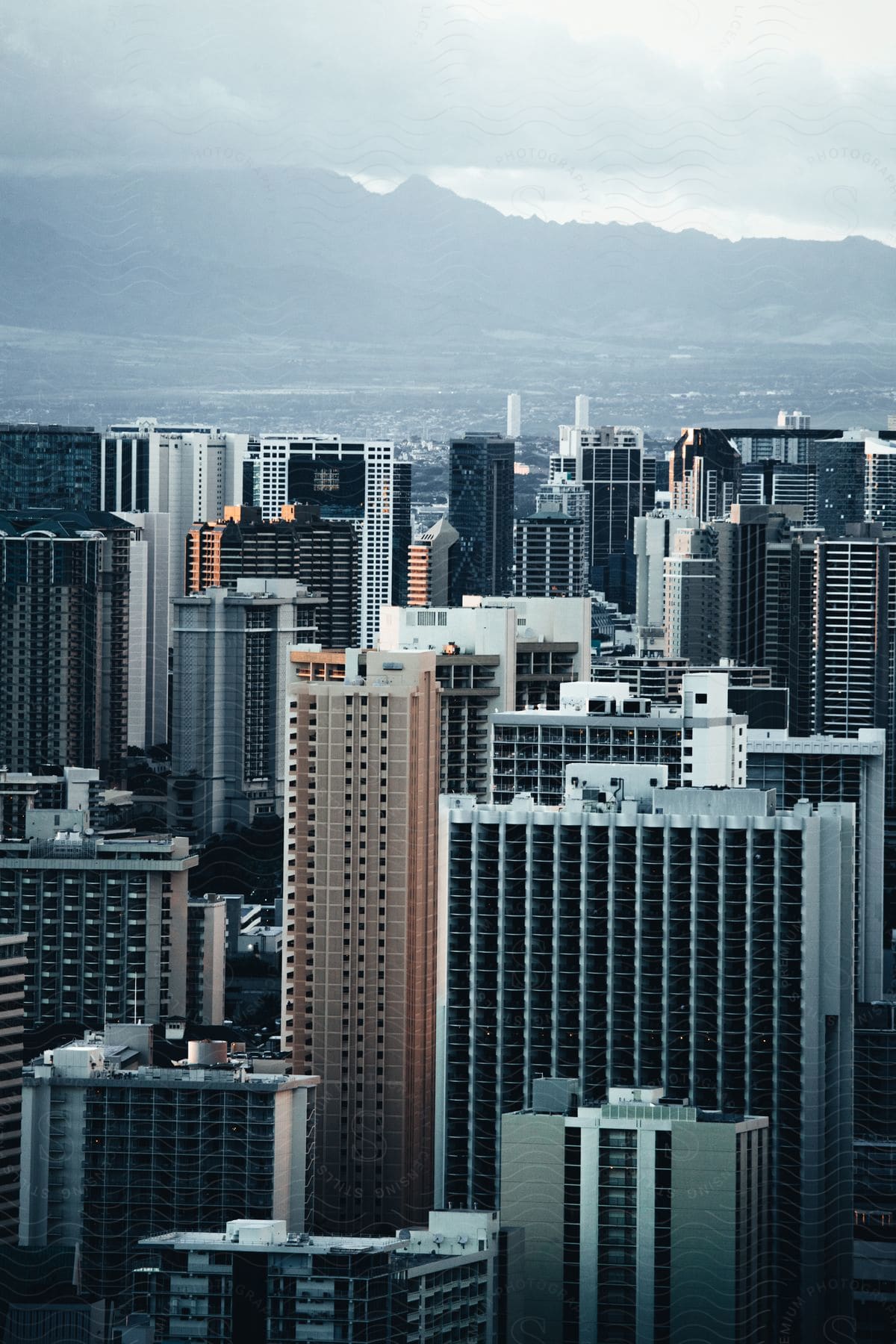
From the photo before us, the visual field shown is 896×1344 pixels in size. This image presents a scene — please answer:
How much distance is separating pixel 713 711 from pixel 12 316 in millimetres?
3212

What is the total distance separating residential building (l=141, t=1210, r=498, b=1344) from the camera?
6562 millimetres

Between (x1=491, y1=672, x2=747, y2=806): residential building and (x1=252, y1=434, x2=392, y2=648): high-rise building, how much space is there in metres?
11.3

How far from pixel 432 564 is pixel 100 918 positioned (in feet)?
35.0

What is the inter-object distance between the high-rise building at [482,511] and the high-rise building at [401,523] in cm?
36

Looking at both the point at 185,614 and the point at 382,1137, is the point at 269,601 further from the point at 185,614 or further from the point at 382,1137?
the point at 382,1137

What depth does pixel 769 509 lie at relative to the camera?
21.9 meters

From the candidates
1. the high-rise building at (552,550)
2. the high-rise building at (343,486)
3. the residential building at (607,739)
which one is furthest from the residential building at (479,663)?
the high-rise building at (552,550)

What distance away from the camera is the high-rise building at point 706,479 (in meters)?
24.1

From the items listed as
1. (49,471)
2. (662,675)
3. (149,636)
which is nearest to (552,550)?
(49,471)

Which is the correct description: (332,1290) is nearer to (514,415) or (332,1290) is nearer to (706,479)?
(514,415)

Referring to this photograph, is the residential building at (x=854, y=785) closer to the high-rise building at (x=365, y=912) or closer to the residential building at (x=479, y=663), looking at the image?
the residential building at (x=479, y=663)

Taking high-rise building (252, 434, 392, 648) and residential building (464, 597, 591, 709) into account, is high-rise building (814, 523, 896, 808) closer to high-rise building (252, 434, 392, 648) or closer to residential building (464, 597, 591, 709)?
high-rise building (252, 434, 392, 648)

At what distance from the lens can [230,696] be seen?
18.2 metres

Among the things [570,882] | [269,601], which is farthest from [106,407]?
[269,601]
